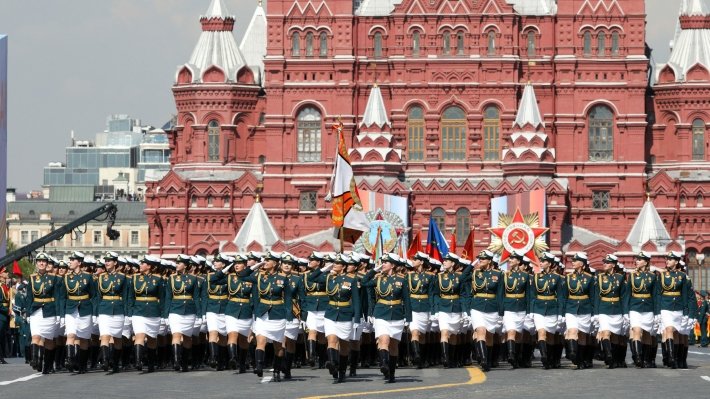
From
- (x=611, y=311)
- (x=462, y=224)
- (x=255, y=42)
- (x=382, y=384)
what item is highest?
(x=255, y=42)

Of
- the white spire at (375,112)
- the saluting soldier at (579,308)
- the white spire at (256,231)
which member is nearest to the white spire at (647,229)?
the white spire at (375,112)

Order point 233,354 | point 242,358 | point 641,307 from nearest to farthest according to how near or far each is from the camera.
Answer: point 233,354 < point 242,358 < point 641,307

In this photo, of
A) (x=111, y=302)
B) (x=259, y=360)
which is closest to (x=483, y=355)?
(x=259, y=360)

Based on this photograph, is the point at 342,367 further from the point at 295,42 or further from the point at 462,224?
the point at 295,42

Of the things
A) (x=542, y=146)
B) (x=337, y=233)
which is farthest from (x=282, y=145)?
(x=337, y=233)

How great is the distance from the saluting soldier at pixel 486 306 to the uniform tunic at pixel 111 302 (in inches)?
240

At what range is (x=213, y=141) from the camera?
304 ft

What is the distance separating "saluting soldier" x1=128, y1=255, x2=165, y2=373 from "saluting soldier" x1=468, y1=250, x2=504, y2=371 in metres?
5.49

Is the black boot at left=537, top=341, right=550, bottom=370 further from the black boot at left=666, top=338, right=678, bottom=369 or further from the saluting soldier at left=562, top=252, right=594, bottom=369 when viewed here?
the black boot at left=666, top=338, right=678, bottom=369

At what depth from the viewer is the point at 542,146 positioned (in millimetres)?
87438

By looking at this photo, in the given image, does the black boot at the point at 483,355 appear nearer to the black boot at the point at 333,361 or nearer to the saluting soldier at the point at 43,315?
the black boot at the point at 333,361

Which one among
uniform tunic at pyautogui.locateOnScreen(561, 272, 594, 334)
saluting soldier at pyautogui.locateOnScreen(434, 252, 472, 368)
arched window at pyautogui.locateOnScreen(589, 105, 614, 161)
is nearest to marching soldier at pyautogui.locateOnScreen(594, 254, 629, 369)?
uniform tunic at pyautogui.locateOnScreen(561, 272, 594, 334)

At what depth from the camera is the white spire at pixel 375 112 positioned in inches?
3460

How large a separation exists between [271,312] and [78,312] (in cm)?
412
